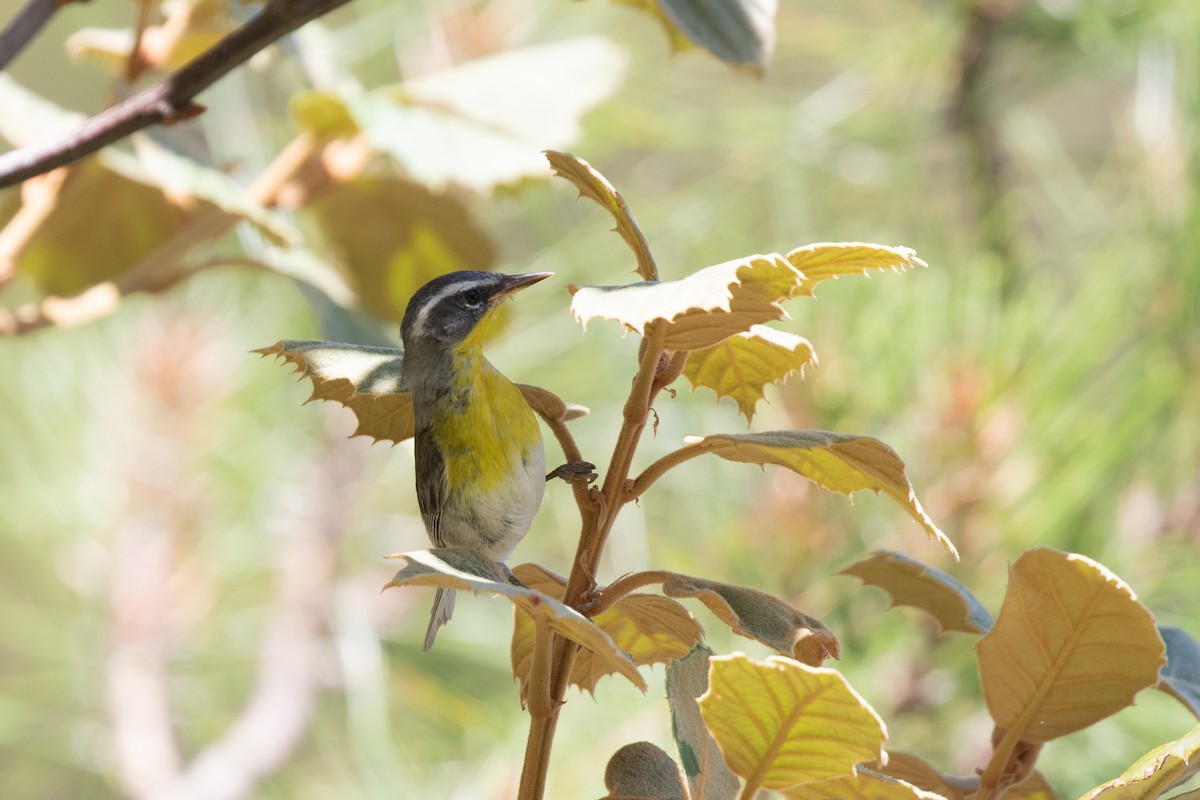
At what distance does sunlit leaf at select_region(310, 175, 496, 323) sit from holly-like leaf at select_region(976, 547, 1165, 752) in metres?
0.75

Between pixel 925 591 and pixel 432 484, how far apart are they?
1.57ft

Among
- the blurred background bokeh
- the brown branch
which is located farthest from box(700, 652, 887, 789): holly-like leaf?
the blurred background bokeh

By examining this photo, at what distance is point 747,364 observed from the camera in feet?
1.78

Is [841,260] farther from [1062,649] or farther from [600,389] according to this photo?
[600,389]

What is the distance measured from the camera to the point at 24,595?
2.29 metres

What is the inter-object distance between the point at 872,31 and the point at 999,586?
87 centimetres

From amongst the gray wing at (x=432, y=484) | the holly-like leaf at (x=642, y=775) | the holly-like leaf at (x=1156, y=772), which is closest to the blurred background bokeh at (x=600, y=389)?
the gray wing at (x=432, y=484)

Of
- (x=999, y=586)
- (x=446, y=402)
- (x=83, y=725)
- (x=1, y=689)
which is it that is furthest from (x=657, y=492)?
(x=1, y=689)

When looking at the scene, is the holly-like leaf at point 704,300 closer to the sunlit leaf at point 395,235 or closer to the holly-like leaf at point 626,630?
the holly-like leaf at point 626,630

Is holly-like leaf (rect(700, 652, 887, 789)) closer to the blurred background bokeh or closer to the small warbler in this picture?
the small warbler

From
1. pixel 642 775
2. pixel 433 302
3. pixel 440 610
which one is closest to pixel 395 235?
pixel 433 302

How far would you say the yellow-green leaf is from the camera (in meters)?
0.43

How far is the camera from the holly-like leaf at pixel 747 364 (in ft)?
1.69

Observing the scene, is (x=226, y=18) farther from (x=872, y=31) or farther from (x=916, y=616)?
(x=872, y=31)
